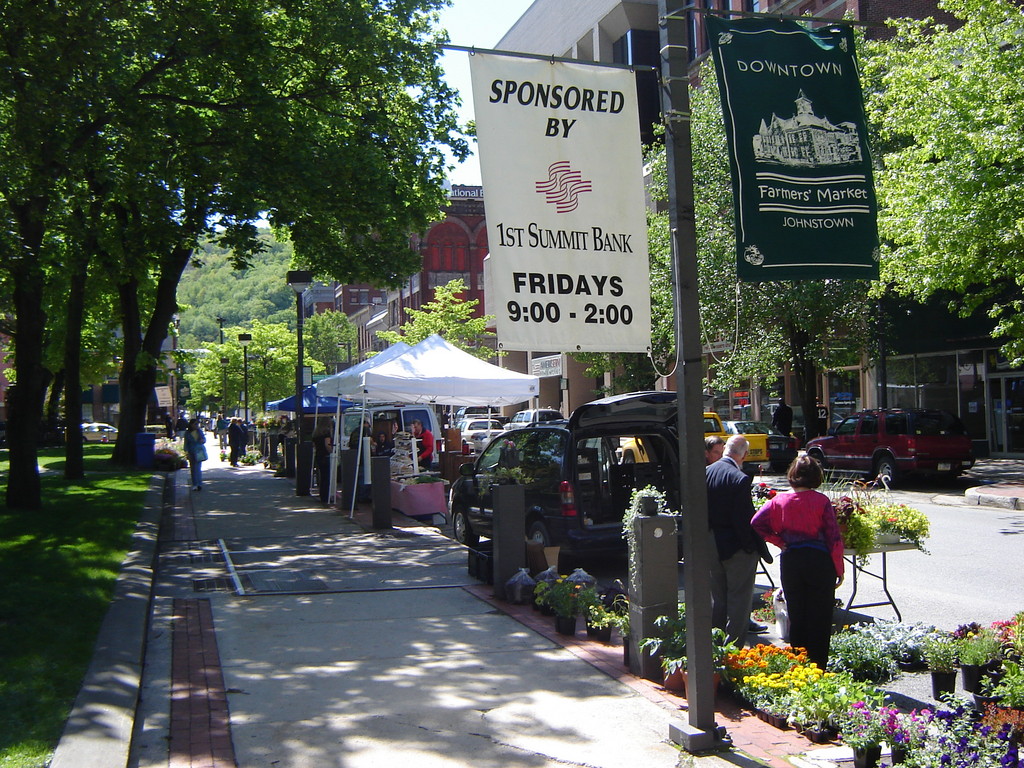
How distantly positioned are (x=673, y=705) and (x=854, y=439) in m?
→ 18.8

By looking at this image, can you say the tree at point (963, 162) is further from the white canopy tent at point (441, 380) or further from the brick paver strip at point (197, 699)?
the brick paver strip at point (197, 699)

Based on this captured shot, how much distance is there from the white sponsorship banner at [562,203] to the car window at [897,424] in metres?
18.6

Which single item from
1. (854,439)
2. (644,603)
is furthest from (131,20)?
(854,439)

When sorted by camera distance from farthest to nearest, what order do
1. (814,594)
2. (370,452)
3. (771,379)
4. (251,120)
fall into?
Result: (771,379)
(370,452)
(251,120)
(814,594)

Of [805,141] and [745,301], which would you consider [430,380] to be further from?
[745,301]

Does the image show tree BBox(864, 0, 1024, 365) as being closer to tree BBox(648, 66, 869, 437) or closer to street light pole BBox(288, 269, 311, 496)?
tree BBox(648, 66, 869, 437)

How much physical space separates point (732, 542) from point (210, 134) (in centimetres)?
1321

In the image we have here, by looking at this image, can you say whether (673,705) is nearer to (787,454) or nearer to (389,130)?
(389,130)

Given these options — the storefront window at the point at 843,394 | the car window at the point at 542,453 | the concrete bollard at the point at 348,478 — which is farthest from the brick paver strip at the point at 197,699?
the storefront window at the point at 843,394

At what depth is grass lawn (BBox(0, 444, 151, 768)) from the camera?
560 centimetres

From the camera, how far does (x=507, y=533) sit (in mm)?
9594

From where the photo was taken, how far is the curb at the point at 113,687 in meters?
5.16

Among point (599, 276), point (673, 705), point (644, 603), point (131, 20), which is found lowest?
point (673, 705)

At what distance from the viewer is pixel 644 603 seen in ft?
21.9
